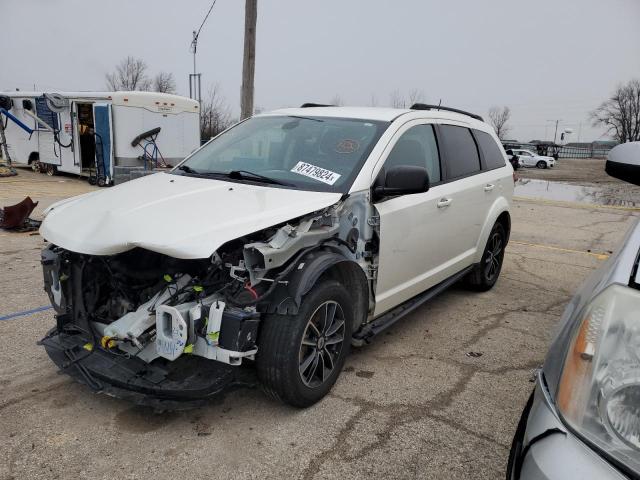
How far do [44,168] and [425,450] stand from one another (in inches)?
648

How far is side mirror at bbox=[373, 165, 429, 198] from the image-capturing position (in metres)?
3.21

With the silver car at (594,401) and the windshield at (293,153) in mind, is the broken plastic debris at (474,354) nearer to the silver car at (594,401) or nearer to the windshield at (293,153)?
the windshield at (293,153)

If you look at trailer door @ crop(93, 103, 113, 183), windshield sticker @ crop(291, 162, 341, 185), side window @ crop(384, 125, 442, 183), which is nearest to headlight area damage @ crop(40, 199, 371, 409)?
windshield sticker @ crop(291, 162, 341, 185)

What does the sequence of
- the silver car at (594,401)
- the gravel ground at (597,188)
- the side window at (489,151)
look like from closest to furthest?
the silver car at (594,401), the side window at (489,151), the gravel ground at (597,188)

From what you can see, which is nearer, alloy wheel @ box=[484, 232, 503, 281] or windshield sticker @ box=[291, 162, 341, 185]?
windshield sticker @ box=[291, 162, 341, 185]

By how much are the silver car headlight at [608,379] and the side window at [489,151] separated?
3739 mm

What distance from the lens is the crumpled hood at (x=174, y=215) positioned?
2.51 metres

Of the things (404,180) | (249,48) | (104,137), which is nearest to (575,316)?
(404,180)

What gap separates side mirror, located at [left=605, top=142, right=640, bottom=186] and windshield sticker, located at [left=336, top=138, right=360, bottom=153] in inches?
65.9

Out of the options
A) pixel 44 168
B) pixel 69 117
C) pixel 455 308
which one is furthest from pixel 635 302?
pixel 44 168

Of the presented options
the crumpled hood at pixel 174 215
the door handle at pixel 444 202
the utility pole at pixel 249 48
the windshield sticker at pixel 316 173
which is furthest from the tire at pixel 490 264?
the utility pole at pixel 249 48

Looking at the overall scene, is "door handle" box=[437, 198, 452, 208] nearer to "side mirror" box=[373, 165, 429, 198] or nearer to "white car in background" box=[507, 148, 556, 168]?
"side mirror" box=[373, 165, 429, 198]

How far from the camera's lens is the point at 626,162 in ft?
6.95

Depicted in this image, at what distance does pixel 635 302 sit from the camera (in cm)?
Result: 146
